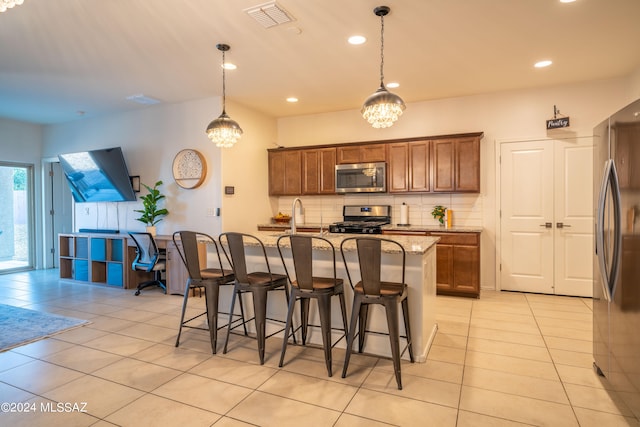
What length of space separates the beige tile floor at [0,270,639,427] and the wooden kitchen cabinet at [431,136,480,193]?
1.97 m

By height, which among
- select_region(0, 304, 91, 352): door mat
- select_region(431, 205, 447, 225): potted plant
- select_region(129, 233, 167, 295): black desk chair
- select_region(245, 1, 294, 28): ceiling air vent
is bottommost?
select_region(0, 304, 91, 352): door mat

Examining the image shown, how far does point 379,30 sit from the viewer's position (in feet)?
10.5

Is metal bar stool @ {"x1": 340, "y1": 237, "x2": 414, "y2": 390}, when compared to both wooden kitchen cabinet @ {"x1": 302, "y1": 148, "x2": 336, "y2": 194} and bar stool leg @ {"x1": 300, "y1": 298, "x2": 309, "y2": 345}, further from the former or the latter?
wooden kitchen cabinet @ {"x1": 302, "y1": 148, "x2": 336, "y2": 194}

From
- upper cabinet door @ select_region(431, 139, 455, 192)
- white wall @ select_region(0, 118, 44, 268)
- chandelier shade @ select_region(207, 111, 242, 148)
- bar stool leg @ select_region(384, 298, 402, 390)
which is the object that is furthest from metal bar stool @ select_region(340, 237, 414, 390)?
white wall @ select_region(0, 118, 44, 268)

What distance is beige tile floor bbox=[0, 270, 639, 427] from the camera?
2.12 metres

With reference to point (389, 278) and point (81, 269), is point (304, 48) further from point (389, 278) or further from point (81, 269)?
point (81, 269)

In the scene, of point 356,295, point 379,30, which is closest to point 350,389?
point 356,295

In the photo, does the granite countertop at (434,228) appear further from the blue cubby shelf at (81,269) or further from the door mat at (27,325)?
the blue cubby shelf at (81,269)

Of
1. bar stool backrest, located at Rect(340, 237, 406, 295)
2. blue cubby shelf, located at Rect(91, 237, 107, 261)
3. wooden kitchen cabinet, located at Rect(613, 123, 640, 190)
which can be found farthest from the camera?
blue cubby shelf, located at Rect(91, 237, 107, 261)

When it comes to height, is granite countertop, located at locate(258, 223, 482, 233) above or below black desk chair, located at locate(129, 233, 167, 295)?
above

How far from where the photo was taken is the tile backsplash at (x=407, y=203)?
5.22m

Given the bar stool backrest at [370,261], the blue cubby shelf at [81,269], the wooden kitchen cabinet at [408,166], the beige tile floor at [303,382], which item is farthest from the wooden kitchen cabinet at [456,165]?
the blue cubby shelf at [81,269]

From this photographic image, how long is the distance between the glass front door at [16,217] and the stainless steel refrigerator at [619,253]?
860 centimetres

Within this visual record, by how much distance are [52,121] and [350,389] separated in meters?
7.18
